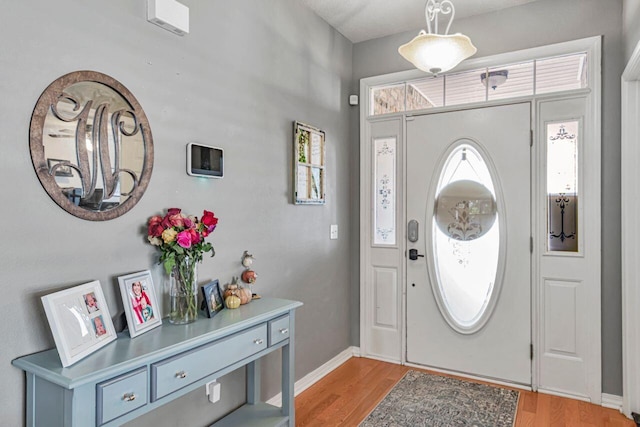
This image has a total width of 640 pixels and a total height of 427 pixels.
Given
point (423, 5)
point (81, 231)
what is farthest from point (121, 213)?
point (423, 5)

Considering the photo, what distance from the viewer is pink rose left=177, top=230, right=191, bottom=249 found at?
1.85 meters

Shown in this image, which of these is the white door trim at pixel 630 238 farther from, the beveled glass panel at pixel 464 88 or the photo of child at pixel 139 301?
the photo of child at pixel 139 301

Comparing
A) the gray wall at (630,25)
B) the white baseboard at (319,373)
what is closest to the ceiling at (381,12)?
the gray wall at (630,25)

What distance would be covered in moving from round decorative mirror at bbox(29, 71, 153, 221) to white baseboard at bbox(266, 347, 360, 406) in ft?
5.45

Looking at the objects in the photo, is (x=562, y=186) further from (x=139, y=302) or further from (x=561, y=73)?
(x=139, y=302)

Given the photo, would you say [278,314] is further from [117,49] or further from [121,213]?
[117,49]

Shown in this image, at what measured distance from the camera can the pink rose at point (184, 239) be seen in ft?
6.07

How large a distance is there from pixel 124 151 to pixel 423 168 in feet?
7.64

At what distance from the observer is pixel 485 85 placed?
10.5ft

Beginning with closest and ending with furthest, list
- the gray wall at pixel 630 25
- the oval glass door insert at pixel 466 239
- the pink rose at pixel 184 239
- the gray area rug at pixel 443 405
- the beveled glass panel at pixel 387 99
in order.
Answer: the pink rose at pixel 184 239, the gray wall at pixel 630 25, the gray area rug at pixel 443 405, the oval glass door insert at pixel 466 239, the beveled glass panel at pixel 387 99

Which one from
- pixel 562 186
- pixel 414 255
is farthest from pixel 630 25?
pixel 414 255

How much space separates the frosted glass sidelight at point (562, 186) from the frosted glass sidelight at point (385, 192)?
45.6 inches

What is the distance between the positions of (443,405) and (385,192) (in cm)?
169

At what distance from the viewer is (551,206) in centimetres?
296
